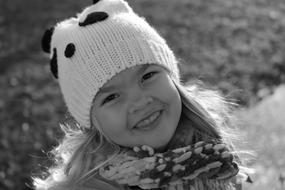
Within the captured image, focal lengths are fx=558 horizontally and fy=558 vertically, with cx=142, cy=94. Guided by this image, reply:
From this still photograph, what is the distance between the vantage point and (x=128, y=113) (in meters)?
2.52

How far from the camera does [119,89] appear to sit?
8.38ft

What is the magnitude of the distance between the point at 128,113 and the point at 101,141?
13.0 inches

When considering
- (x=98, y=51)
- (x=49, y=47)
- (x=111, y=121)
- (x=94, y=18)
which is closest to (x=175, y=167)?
(x=111, y=121)

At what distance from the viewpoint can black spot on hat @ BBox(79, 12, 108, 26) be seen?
270 centimetres

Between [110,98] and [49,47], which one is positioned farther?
[49,47]

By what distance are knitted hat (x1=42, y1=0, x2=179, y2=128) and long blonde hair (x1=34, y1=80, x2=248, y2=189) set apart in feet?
0.45

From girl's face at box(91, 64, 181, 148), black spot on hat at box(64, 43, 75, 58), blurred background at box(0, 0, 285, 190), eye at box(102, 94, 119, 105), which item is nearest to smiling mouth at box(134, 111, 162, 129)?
girl's face at box(91, 64, 181, 148)

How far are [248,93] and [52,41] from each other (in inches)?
112

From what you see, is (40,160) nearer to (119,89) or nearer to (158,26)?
(119,89)

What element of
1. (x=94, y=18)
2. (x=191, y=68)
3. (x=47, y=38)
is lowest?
(x=191, y=68)

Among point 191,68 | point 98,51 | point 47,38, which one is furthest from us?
point 191,68

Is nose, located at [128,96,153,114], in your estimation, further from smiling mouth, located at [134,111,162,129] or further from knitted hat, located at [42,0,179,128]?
knitted hat, located at [42,0,179,128]

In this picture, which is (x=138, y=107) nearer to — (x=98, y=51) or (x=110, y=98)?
(x=110, y=98)

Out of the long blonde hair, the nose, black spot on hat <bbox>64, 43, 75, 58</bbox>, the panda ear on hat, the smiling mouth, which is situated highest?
black spot on hat <bbox>64, 43, 75, 58</bbox>
